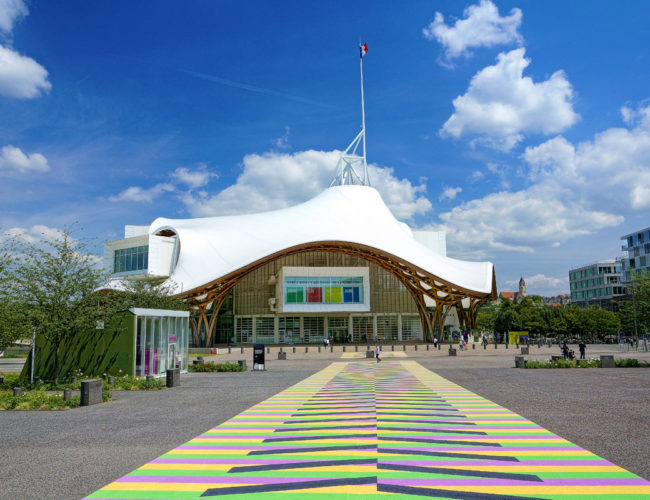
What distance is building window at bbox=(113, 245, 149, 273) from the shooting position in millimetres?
61938

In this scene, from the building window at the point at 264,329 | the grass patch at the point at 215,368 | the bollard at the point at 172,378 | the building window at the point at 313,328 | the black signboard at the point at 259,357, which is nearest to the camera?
the bollard at the point at 172,378

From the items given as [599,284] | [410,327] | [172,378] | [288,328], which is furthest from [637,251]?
[172,378]

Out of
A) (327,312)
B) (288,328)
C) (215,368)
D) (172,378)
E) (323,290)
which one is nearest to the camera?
(172,378)

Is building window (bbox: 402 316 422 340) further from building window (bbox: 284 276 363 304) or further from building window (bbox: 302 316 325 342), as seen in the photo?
building window (bbox: 302 316 325 342)

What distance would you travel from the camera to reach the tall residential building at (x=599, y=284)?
340 ft

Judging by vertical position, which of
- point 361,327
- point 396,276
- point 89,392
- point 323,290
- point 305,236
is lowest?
point 89,392

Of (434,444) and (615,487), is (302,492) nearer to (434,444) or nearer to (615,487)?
(434,444)

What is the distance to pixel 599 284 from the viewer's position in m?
108

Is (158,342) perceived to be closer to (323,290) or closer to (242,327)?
(323,290)

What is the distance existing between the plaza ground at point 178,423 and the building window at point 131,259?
145ft

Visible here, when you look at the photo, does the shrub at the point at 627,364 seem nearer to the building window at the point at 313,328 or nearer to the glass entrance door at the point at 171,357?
the glass entrance door at the point at 171,357

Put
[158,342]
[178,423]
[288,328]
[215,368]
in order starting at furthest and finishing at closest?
1. [288,328]
2. [215,368]
3. [158,342]
4. [178,423]

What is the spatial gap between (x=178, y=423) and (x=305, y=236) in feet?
147

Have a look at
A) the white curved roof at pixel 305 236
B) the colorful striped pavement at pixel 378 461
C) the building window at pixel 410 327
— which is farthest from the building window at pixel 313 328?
the colorful striped pavement at pixel 378 461
